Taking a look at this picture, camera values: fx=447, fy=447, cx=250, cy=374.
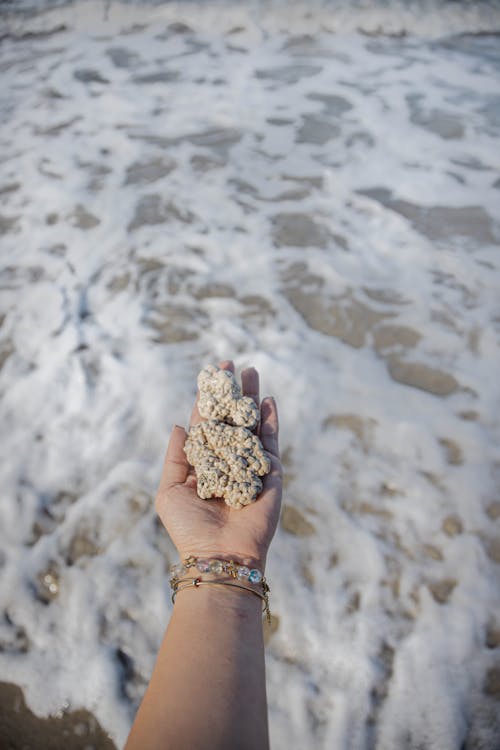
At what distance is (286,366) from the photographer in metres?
2.99

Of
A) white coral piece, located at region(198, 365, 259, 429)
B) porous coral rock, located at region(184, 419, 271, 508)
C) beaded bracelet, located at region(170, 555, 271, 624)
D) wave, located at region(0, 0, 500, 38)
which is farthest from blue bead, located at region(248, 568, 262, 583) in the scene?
wave, located at region(0, 0, 500, 38)

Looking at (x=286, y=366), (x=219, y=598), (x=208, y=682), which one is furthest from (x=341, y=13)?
(x=208, y=682)

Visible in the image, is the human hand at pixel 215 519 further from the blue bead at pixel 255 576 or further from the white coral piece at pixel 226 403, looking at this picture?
the white coral piece at pixel 226 403

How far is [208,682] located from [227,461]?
29.9 inches

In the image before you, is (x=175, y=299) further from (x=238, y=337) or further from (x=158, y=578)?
(x=158, y=578)

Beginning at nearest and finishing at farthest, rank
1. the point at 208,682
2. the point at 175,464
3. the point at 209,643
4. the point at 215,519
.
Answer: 1. the point at 208,682
2. the point at 209,643
3. the point at 215,519
4. the point at 175,464

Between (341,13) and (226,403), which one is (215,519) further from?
(341,13)

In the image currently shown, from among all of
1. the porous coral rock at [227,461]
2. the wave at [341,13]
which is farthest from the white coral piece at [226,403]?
the wave at [341,13]

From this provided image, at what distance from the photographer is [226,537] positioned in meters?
1.70

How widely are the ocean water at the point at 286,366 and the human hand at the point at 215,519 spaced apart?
1.90 ft

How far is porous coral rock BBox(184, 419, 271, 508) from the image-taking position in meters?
1.76

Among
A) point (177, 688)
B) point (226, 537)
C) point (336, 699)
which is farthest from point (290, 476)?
point (177, 688)

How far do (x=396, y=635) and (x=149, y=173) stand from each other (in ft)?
14.5

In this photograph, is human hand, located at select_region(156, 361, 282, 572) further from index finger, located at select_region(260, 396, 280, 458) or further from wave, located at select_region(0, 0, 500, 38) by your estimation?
wave, located at select_region(0, 0, 500, 38)
